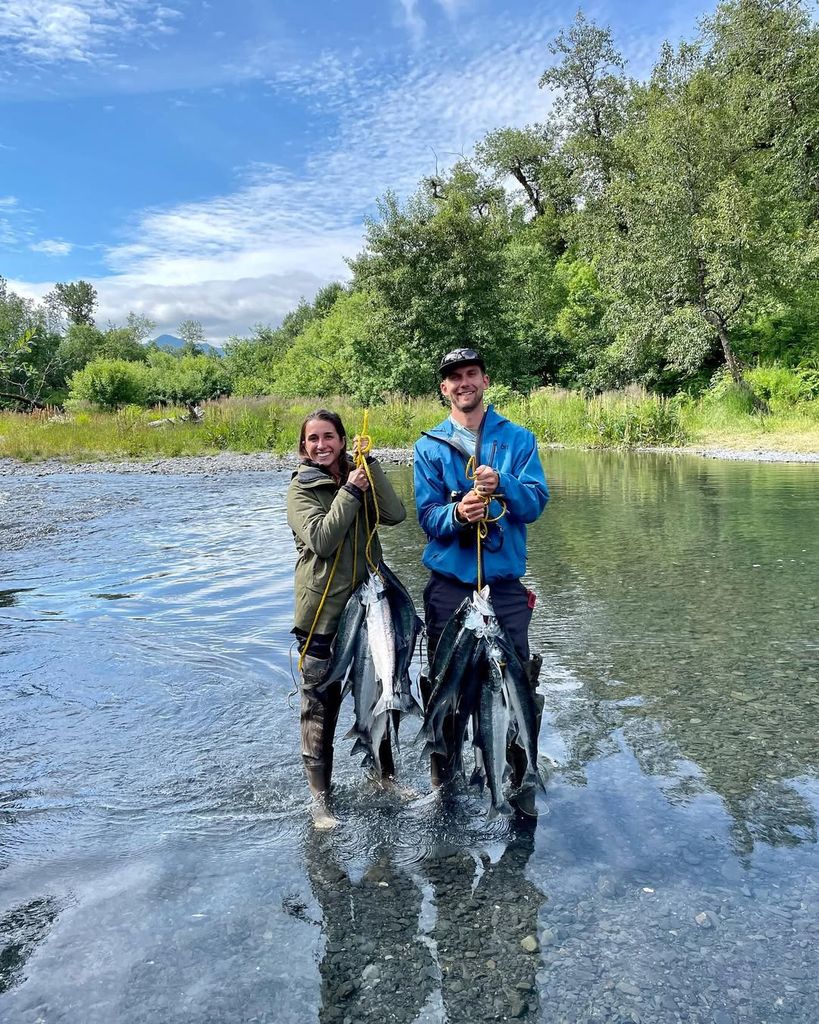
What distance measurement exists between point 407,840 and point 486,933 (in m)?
0.76

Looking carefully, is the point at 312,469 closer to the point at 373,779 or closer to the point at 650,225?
the point at 373,779

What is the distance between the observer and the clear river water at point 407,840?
2709mm

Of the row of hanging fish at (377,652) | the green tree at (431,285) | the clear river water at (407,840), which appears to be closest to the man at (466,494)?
the row of hanging fish at (377,652)

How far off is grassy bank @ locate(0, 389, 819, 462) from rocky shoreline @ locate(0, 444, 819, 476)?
1.18m

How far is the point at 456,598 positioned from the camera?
12.1 feet

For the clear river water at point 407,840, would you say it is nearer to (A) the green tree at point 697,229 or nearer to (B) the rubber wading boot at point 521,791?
(B) the rubber wading boot at point 521,791

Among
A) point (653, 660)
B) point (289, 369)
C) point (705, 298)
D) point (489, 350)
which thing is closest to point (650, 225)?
point (705, 298)

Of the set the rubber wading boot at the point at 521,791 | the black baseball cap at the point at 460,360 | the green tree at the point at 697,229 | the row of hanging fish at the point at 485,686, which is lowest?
the rubber wading boot at the point at 521,791

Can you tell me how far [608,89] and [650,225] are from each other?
1771 cm

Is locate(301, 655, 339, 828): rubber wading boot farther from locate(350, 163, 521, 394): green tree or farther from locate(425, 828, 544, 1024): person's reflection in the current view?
locate(350, 163, 521, 394): green tree

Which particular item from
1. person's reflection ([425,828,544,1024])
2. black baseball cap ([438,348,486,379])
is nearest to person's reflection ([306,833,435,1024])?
person's reflection ([425,828,544,1024])

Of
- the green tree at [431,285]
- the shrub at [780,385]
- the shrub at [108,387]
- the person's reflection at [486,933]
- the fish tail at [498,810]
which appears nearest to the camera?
the person's reflection at [486,933]

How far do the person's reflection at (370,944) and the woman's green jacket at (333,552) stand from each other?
1.13 metres

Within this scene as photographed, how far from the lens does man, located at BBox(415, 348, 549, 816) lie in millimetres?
3553
